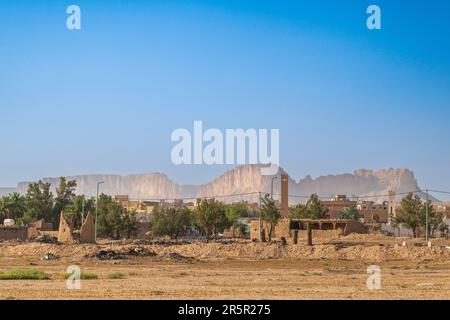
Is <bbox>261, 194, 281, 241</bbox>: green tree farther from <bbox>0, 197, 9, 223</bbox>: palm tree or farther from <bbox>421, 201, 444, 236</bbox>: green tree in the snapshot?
<bbox>0, 197, 9, 223</bbox>: palm tree

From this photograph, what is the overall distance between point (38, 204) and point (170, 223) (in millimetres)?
20619

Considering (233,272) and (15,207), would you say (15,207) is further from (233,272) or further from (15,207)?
(233,272)

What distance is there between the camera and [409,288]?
27125 millimetres

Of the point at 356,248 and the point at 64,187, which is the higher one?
the point at 64,187

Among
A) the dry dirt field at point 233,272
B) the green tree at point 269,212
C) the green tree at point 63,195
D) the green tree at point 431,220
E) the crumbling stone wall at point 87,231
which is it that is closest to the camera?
the dry dirt field at point 233,272

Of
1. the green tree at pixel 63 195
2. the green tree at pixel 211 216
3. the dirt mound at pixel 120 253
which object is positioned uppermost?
the green tree at pixel 63 195

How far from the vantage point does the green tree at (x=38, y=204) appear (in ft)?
310

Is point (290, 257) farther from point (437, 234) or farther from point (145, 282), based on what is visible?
point (437, 234)

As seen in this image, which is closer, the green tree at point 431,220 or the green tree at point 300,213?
the green tree at point 431,220

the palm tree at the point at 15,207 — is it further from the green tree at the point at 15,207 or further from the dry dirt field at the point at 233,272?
the dry dirt field at the point at 233,272

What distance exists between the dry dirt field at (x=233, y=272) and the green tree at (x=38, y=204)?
3833 centimetres

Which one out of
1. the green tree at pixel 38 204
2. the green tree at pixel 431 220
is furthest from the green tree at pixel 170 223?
the green tree at pixel 431 220
